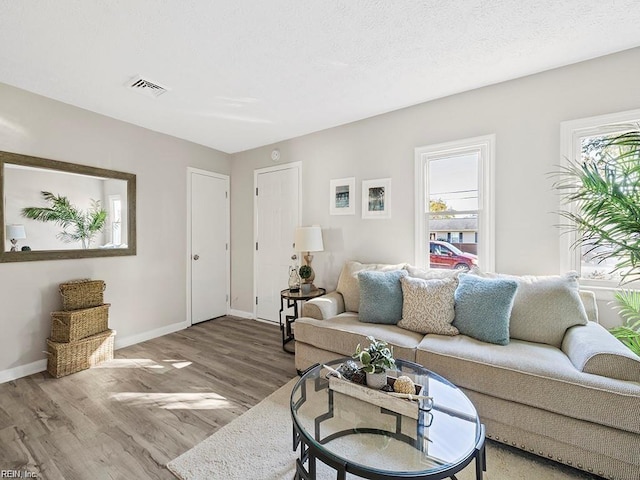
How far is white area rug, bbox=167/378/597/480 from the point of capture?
146 centimetres

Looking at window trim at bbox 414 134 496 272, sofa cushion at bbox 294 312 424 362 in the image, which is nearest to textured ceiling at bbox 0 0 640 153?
window trim at bbox 414 134 496 272

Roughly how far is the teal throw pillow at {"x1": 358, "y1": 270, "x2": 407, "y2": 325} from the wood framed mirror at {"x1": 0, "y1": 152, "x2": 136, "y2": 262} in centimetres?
277

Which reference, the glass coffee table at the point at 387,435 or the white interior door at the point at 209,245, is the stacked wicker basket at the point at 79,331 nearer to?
the white interior door at the point at 209,245

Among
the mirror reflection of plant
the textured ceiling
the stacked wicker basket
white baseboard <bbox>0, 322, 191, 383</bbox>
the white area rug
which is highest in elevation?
the textured ceiling

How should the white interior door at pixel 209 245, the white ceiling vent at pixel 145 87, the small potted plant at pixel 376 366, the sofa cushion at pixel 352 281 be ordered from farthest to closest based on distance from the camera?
the white interior door at pixel 209 245 < the sofa cushion at pixel 352 281 < the white ceiling vent at pixel 145 87 < the small potted plant at pixel 376 366

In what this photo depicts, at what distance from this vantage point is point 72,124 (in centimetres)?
280

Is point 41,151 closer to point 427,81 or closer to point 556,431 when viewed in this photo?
point 427,81

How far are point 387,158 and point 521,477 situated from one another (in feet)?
8.87

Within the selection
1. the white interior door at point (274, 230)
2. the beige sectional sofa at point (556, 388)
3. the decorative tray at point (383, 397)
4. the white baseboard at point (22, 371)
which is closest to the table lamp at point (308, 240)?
the white interior door at point (274, 230)

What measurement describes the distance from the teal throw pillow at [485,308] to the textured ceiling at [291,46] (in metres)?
1.73

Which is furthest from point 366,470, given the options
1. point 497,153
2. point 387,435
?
point 497,153

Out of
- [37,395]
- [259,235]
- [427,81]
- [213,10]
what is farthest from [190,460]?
[427,81]

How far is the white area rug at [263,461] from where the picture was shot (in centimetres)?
146

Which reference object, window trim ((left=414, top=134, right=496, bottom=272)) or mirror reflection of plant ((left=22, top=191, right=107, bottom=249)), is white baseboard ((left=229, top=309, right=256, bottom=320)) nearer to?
mirror reflection of plant ((left=22, top=191, right=107, bottom=249))
